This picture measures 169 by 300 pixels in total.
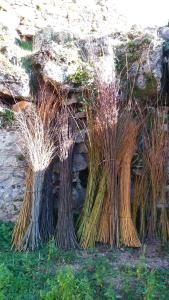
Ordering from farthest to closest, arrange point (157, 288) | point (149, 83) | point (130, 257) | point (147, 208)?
point (149, 83), point (147, 208), point (130, 257), point (157, 288)

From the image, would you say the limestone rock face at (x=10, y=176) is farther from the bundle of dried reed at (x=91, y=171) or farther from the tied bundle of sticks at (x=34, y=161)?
the bundle of dried reed at (x=91, y=171)

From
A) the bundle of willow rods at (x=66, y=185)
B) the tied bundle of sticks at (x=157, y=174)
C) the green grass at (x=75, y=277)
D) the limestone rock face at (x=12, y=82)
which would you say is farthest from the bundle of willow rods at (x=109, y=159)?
the limestone rock face at (x=12, y=82)

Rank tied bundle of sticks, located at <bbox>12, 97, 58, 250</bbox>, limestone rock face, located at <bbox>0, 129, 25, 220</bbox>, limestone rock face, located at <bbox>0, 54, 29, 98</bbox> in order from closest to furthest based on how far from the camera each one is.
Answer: tied bundle of sticks, located at <bbox>12, 97, 58, 250</bbox> < limestone rock face, located at <bbox>0, 129, 25, 220</bbox> < limestone rock face, located at <bbox>0, 54, 29, 98</bbox>

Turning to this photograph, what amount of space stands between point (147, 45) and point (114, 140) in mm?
1303

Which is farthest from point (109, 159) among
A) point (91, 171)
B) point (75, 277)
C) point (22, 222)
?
point (75, 277)

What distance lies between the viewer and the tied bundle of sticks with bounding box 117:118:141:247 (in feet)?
10.4

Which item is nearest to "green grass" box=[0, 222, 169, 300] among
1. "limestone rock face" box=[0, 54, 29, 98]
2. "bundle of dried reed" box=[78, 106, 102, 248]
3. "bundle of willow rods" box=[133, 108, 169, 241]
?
"bundle of dried reed" box=[78, 106, 102, 248]

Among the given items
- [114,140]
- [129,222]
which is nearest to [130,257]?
[129,222]

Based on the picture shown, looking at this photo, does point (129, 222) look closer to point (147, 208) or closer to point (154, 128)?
point (147, 208)

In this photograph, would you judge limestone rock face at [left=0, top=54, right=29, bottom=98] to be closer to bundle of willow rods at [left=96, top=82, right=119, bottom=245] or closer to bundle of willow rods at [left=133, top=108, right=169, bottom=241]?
bundle of willow rods at [left=96, top=82, right=119, bottom=245]

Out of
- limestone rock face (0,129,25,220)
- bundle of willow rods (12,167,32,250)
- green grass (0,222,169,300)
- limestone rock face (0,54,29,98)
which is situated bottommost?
green grass (0,222,169,300)

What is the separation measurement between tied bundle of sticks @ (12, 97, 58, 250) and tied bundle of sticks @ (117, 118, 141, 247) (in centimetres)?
70

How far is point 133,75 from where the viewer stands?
385 cm

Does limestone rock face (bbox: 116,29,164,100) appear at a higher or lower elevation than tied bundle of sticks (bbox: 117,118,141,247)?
higher
